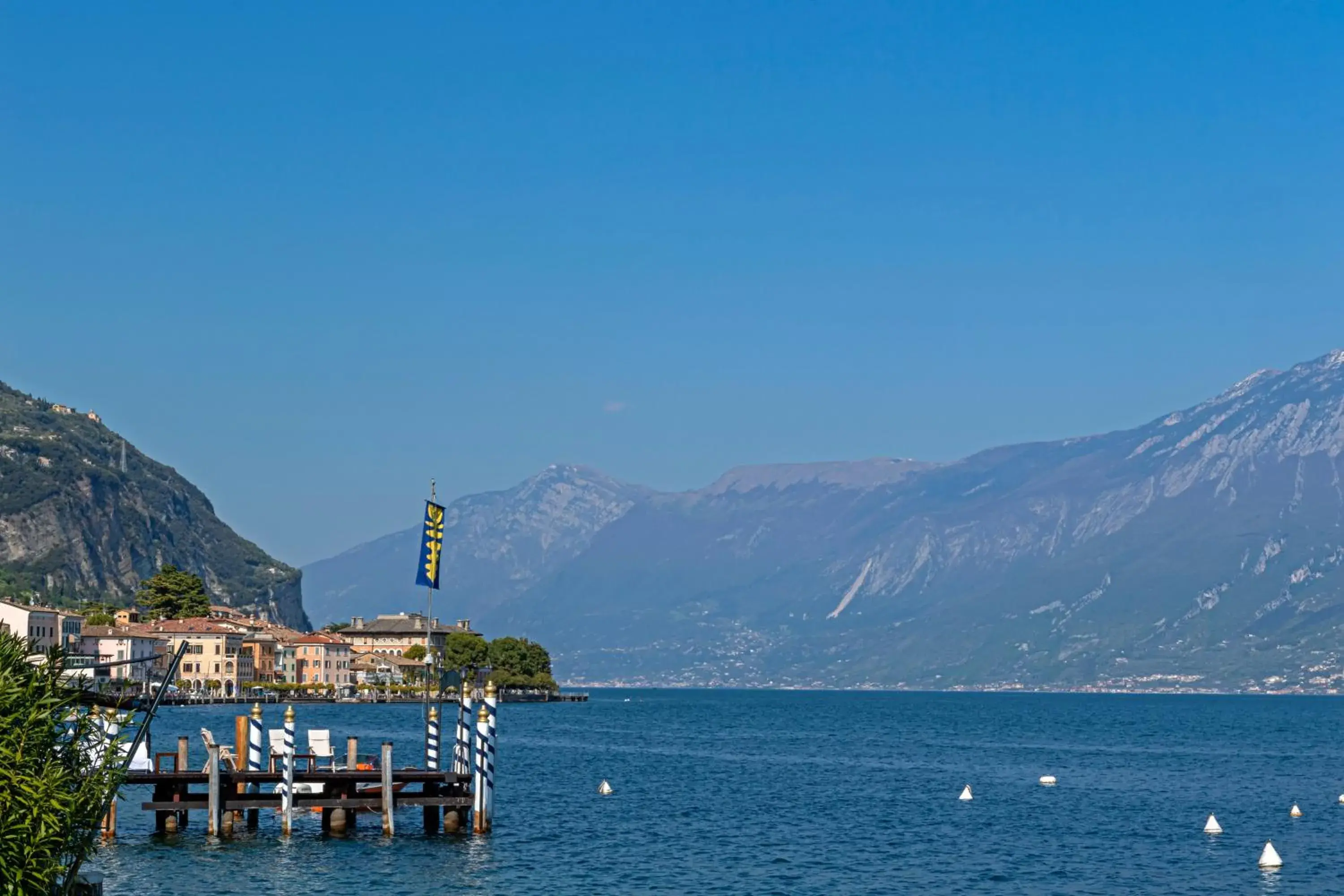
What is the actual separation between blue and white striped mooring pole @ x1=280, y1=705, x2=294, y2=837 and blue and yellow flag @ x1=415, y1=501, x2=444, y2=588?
7.46 meters

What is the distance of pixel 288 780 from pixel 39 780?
36.0 m

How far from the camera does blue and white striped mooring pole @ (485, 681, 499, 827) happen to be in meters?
68.4

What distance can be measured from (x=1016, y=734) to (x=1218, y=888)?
137 m

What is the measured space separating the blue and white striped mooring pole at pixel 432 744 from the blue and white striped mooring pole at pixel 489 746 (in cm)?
299

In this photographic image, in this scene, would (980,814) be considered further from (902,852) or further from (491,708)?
(491,708)

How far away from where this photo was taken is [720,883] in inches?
2480

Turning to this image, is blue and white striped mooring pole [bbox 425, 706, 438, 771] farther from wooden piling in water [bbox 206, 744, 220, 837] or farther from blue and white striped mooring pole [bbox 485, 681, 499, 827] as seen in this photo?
wooden piling in water [bbox 206, 744, 220, 837]

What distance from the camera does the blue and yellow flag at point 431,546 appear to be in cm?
7375

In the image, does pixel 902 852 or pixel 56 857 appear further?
pixel 902 852

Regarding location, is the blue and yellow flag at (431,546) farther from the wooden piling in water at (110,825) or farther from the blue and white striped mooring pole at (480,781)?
the wooden piling in water at (110,825)

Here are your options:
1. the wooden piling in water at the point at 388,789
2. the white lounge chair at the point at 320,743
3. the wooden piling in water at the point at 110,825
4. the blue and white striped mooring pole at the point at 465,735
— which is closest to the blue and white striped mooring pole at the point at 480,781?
the blue and white striped mooring pole at the point at 465,735

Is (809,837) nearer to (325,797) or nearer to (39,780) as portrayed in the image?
(325,797)

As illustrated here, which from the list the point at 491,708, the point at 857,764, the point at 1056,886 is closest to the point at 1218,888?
the point at 1056,886

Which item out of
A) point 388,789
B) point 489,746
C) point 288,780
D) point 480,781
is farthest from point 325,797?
point 489,746
